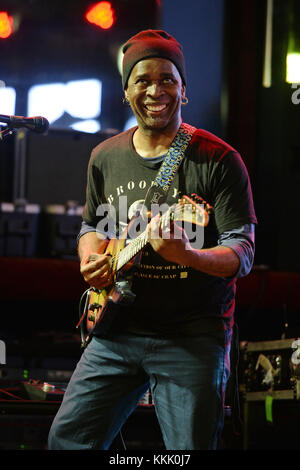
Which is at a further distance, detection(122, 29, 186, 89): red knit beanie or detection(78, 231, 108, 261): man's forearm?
detection(78, 231, 108, 261): man's forearm

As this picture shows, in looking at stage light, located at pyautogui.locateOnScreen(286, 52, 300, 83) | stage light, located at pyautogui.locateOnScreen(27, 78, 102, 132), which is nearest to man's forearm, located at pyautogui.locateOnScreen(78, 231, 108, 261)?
stage light, located at pyautogui.locateOnScreen(286, 52, 300, 83)

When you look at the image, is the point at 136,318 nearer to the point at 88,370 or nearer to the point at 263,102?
the point at 88,370

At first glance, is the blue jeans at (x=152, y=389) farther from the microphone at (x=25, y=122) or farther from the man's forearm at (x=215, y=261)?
the microphone at (x=25, y=122)

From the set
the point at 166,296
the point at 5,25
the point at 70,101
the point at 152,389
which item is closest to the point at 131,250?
the point at 166,296

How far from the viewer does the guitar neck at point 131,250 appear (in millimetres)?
2111

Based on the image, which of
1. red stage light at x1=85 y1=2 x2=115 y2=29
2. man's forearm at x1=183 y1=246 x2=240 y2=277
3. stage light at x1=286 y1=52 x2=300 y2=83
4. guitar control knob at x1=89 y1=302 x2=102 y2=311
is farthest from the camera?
red stage light at x1=85 y1=2 x2=115 y2=29

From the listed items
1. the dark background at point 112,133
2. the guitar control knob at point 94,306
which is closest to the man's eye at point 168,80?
the guitar control knob at point 94,306

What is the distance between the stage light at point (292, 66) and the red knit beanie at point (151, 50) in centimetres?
324

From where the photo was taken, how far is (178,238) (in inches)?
73.4

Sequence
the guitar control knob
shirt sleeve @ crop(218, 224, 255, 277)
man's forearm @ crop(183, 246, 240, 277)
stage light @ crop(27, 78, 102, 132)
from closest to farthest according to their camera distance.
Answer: man's forearm @ crop(183, 246, 240, 277) < shirt sleeve @ crop(218, 224, 255, 277) < the guitar control knob < stage light @ crop(27, 78, 102, 132)

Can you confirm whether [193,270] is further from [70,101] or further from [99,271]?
[70,101]

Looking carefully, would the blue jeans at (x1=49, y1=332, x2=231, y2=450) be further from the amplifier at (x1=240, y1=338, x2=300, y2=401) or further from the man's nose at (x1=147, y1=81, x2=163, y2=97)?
the amplifier at (x1=240, y1=338, x2=300, y2=401)

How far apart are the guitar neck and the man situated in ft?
0.16

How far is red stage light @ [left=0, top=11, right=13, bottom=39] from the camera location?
809 centimetres
